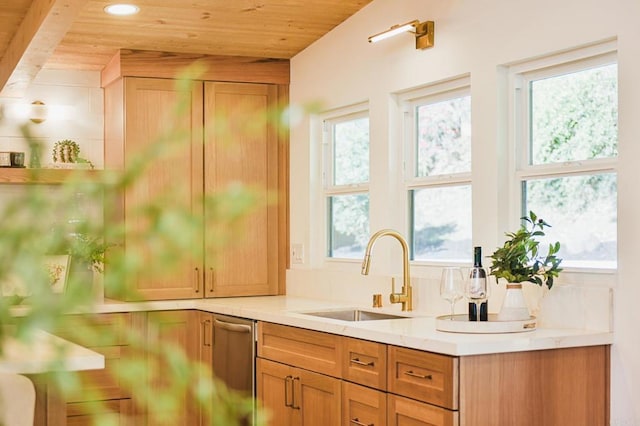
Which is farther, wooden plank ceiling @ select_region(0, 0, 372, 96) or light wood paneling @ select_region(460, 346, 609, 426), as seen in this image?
wooden plank ceiling @ select_region(0, 0, 372, 96)

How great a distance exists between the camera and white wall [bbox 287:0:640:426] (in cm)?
315

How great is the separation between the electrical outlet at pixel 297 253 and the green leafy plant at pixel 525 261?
2.05 m

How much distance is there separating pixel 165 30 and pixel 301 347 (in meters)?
1.91

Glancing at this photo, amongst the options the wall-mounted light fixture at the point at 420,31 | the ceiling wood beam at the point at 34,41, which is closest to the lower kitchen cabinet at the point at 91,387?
the ceiling wood beam at the point at 34,41

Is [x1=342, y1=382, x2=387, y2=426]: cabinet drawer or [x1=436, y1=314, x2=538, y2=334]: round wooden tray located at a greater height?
[x1=436, y1=314, x2=538, y2=334]: round wooden tray

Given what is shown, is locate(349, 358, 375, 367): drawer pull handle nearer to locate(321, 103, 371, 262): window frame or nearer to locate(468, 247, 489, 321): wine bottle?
locate(468, 247, 489, 321): wine bottle

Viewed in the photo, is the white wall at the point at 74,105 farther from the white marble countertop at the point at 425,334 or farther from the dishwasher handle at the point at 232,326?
the white marble countertop at the point at 425,334

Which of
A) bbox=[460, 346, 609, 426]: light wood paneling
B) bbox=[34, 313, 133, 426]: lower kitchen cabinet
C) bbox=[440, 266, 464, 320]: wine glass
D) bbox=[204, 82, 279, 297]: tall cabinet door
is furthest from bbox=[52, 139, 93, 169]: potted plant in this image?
bbox=[460, 346, 609, 426]: light wood paneling

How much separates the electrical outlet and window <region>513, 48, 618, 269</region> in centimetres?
187

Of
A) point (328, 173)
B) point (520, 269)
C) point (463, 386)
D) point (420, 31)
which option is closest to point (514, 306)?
point (520, 269)

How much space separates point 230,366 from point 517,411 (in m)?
1.89

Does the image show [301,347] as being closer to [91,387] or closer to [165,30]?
[165,30]

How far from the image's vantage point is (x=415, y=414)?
313 cm

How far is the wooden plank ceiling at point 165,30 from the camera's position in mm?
4320
